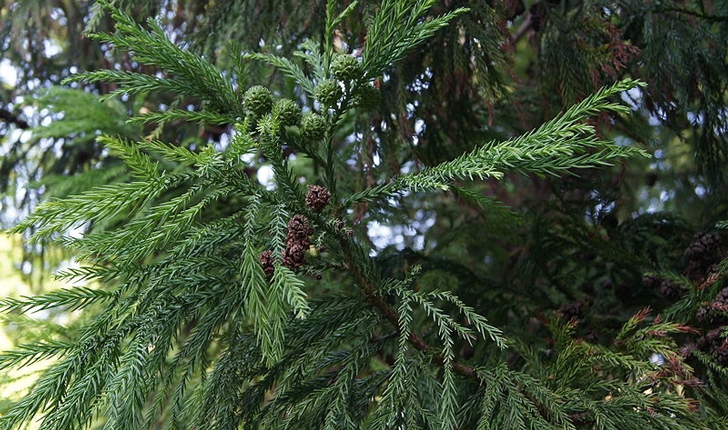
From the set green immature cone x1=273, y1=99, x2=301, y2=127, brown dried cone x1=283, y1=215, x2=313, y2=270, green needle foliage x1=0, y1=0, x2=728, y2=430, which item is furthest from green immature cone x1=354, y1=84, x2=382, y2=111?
brown dried cone x1=283, y1=215, x2=313, y2=270

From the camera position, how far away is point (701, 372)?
1845mm

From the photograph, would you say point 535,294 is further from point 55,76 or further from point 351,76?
point 55,76

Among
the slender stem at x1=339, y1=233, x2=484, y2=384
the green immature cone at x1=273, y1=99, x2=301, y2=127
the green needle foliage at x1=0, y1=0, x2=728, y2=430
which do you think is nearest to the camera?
the green needle foliage at x1=0, y1=0, x2=728, y2=430

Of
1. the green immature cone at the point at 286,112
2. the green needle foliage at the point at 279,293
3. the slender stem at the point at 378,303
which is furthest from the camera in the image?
the slender stem at the point at 378,303

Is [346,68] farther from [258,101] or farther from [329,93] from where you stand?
[258,101]

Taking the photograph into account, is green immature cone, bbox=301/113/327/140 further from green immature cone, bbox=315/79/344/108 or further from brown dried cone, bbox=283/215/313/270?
brown dried cone, bbox=283/215/313/270

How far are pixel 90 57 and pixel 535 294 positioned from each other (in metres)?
2.78

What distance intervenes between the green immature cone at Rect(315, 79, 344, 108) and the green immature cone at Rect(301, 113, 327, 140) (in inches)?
1.5

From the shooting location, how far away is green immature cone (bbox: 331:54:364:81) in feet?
4.60

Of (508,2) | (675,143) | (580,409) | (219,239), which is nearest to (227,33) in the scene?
(508,2)

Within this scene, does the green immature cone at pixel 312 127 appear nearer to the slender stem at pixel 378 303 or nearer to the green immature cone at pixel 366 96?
the green immature cone at pixel 366 96

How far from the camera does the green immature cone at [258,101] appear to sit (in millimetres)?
1413

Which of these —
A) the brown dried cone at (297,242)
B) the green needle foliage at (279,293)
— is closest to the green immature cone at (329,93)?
the green needle foliage at (279,293)

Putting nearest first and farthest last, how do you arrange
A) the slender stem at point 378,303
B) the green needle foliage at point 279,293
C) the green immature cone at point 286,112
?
the green needle foliage at point 279,293 → the green immature cone at point 286,112 → the slender stem at point 378,303
